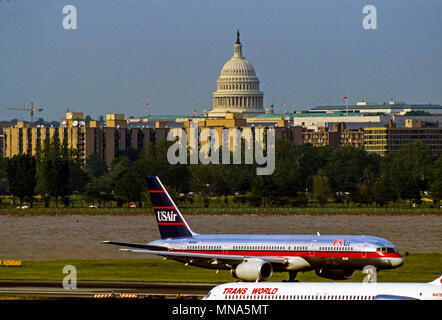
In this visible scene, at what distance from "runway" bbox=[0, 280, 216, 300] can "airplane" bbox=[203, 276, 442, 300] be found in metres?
15.0

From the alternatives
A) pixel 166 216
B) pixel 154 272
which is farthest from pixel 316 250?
pixel 154 272

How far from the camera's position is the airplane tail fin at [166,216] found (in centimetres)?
9562

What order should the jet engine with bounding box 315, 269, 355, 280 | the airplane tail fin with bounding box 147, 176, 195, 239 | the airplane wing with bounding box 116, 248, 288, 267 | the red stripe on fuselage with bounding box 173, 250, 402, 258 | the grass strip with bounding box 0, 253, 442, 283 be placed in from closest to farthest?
1. the red stripe on fuselage with bounding box 173, 250, 402, 258
2. the airplane wing with bounding box 116, 248, 288, 267
3. the jet engine with bounding box 315, 269, 355, 280
4. the airplane tail fin with bounding box 147, 176, 195, 239
5. the grass strip with bounding box 0, 253, 442, 283

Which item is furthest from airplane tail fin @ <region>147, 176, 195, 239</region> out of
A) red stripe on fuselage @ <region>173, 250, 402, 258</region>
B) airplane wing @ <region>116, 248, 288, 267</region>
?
red stripe on fuselage @ <region>173, 250, 402, 258</region>

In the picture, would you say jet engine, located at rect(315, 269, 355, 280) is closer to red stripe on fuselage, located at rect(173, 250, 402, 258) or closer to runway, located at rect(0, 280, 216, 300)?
red stripe on fuselage, located at rect(173, 250, 402, 258)

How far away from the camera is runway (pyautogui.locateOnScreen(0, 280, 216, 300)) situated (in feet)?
261

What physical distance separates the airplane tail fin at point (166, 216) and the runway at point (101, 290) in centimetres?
483

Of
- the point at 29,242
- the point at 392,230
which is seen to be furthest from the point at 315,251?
the point at 392,230

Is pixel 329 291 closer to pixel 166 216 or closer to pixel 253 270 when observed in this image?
pixel 253 270

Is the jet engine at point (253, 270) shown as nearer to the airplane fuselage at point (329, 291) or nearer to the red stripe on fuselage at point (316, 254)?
the red stripe on fuselage at point (316, 254)

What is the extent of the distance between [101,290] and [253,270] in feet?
38.1
